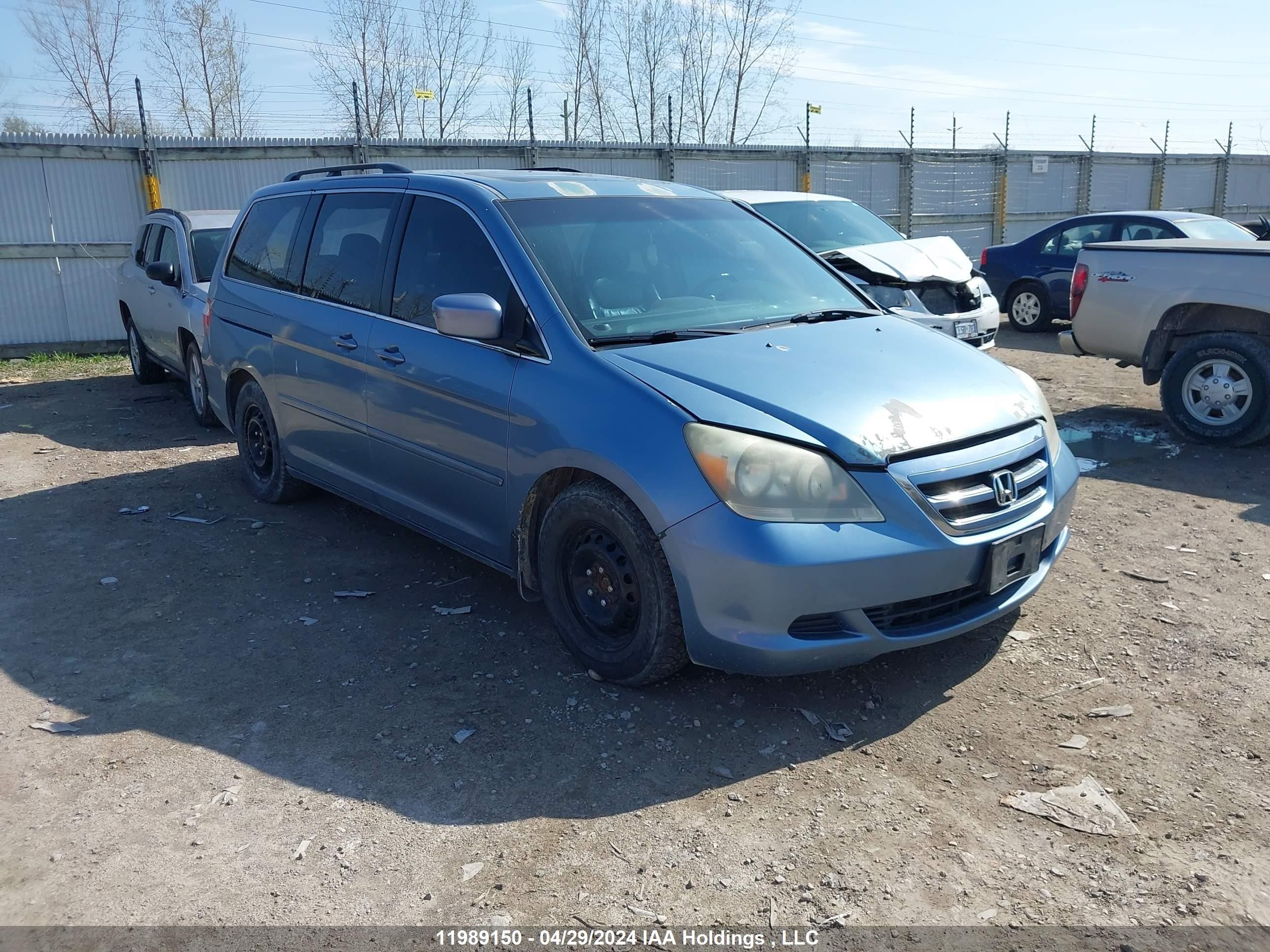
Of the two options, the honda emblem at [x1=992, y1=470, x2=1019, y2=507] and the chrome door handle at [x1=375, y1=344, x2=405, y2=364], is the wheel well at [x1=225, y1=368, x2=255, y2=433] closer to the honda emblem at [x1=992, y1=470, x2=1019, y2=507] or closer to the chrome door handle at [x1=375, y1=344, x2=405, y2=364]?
the chrome door handle at [x1=375, y1=344, x2=405, y2=364]

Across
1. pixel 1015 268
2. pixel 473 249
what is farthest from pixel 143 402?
pixel 1015 268

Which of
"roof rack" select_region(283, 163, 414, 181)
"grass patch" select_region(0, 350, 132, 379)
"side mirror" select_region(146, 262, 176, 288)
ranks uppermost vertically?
"roof rack" select_region(283, 163, 414, 181)

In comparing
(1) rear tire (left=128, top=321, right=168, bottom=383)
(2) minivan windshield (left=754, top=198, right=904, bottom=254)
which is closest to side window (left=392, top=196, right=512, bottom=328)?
(2) minivan windshield (left=754, top=198, right=904, bottom=254)

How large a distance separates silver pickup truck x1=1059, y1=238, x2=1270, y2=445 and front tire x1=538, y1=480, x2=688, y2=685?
18.2 ft

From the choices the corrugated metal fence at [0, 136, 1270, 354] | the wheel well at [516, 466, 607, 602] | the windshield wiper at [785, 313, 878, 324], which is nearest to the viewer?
the wheel well at [516, 466, 607, 602]

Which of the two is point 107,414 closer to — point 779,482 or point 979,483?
point 779,482

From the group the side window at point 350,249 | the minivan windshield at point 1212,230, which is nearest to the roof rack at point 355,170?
the side window at point 350,249

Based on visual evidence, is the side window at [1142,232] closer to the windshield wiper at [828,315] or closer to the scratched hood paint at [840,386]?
the windshield wiper at [828,315]

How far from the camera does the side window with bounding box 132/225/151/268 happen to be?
398 inches

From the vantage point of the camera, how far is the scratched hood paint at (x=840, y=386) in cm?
356

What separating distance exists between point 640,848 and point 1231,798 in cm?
184

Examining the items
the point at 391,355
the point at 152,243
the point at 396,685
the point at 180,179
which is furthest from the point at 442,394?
the point at 180,179

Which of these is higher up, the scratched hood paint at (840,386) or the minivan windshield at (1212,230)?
the minivan windshield at (1212,230)

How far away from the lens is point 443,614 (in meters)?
4.80
